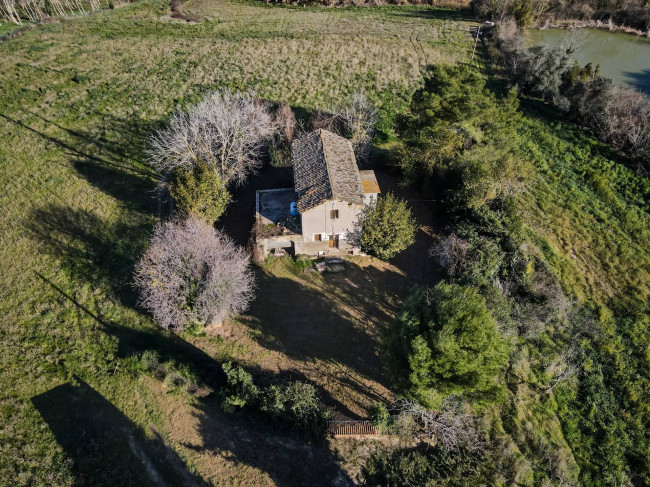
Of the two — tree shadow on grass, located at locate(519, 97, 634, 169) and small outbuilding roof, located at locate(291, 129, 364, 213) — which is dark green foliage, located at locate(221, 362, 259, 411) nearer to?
small outbuilding roof, located at locate(291, 129, 364, 213)

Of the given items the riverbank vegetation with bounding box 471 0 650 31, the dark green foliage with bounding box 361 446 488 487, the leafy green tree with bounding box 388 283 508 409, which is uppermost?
the riverbank vegetation with bounding box 471 0 650 31

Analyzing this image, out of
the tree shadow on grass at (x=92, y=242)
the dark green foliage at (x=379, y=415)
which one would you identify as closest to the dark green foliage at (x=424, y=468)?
the dark green foliage at (x=379, y=415)

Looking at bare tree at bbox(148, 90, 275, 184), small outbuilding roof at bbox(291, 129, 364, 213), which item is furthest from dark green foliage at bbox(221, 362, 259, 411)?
bare tree at bbox(148, 90, 275, 184)


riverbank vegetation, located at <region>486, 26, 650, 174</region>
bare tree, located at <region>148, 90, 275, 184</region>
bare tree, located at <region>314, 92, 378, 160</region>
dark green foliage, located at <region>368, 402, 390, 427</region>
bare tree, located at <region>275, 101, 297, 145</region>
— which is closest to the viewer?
dark green foliage, located at <region>368, 402, 390, 427</region>

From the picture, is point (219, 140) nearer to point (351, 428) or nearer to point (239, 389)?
point (239, 389)

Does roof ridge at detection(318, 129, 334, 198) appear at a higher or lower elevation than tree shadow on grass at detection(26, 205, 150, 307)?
higher

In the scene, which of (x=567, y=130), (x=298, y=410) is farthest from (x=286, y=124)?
(x=567, y=130)

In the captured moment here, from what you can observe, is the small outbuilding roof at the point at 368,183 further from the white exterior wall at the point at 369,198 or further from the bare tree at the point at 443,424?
the bare tree at the point at 443,424
